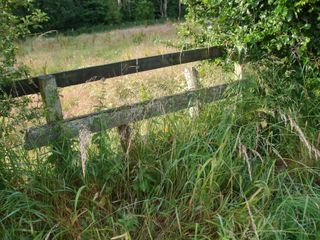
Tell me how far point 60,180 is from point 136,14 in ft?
148

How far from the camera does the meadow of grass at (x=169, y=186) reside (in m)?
2.93

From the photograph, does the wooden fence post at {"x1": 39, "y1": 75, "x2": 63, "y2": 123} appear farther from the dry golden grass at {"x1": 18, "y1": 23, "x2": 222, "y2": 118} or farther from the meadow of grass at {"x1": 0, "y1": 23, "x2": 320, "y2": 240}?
the meadow of grass at {"x1": 0, "y1": 23, "x2": 320, "y2": 240}

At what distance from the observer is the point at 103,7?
4550 centimetres

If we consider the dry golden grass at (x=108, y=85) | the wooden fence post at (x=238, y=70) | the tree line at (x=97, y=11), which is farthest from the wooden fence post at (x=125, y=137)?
the tree line at (x=97, y=11)

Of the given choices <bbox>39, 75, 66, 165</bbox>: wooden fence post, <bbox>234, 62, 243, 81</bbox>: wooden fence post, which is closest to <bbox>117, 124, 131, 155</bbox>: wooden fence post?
<bbox>39, 75, 66, 165</bbox>: wooden fence post

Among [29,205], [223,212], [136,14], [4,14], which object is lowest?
[136,14]

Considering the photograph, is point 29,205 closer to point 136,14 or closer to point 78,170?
point 78,170

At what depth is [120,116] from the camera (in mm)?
3787

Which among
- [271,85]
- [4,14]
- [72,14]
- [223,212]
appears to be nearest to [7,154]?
[4,14]

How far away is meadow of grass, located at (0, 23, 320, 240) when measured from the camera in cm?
293

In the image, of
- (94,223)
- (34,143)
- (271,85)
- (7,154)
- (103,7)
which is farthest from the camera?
(103,7)

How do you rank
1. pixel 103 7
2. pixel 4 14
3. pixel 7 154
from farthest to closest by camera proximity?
pixel 103 7, pixel 4 14, pixel 7 154

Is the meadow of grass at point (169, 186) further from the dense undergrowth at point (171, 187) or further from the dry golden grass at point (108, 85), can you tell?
the dry golden grass at point (108, 85)

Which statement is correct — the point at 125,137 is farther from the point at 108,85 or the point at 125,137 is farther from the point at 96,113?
the point at 108,85
